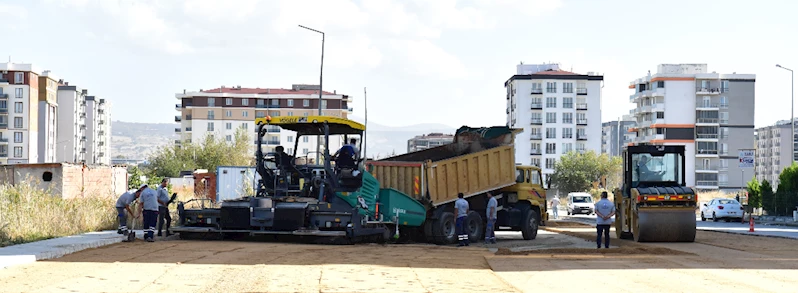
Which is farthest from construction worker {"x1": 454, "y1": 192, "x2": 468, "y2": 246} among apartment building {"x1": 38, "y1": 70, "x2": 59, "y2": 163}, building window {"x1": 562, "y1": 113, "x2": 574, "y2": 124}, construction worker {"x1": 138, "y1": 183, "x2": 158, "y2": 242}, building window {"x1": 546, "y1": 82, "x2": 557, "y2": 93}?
apartment building {"x1": 38, "y1": 70, "x2": 59, "y2": 163}

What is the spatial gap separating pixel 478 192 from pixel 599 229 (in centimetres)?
372

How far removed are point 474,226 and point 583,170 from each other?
334 feet

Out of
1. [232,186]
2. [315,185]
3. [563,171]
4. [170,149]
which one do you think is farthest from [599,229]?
[563,171]

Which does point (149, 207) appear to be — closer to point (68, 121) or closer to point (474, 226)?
point (474, 226)

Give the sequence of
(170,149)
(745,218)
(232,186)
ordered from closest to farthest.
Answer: (232,186) → (745,218) → (170,149)

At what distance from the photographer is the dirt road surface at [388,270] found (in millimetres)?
14336

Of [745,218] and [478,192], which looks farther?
[745,218]

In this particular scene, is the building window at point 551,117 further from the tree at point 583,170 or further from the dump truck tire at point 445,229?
the dump truck tire at point 445,229

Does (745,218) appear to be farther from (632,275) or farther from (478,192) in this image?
(632,275)

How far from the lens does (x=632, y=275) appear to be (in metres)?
16.8

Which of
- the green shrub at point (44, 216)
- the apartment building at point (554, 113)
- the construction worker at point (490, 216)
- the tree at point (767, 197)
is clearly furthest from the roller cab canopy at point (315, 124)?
the apartment building at point (554, 113)

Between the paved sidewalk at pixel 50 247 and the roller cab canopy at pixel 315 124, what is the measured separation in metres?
4.05

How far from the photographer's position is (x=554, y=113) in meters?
136

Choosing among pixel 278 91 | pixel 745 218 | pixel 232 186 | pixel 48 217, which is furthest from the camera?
pixel 278 91
